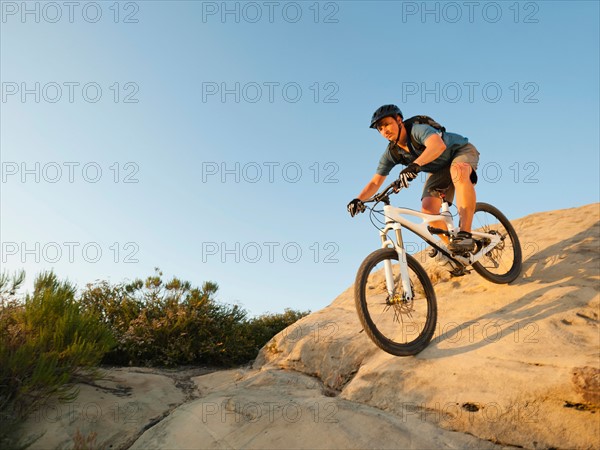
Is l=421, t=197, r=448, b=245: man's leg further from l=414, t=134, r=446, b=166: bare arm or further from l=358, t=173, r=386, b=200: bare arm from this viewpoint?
l=414, t=134, r=446, b=166: bare arm

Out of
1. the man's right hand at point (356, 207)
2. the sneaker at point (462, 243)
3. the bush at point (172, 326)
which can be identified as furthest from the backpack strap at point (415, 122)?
the bush at point (172, 326)

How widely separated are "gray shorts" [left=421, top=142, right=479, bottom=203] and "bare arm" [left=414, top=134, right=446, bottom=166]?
88 cm

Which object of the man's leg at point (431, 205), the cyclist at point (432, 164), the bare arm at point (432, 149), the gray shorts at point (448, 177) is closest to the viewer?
the bare arm at point (432, 149)

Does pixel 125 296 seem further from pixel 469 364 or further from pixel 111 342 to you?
pixel 469 364

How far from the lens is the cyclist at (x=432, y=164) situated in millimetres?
5742

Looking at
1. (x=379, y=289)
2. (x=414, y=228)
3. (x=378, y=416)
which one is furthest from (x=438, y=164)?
(x=378, y=416)

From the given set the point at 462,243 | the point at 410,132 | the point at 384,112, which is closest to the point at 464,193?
the point at 462,243

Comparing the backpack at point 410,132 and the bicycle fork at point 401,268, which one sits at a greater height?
the backpack at point 410,132

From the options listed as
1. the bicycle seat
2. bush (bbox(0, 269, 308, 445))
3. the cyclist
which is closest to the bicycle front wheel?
the cyclist

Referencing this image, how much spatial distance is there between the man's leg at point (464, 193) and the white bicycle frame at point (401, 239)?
176mm

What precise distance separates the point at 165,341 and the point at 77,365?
7.36 feet

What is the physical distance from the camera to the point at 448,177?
680 centimetres

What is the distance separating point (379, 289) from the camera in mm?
8234

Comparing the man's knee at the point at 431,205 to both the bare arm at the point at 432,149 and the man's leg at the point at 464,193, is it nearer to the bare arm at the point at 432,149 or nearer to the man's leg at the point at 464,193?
the man's leg at the point at 464,193
